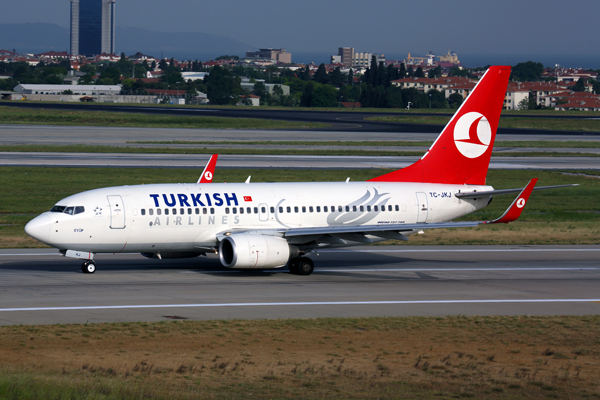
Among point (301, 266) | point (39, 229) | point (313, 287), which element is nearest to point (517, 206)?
point (313, 287)

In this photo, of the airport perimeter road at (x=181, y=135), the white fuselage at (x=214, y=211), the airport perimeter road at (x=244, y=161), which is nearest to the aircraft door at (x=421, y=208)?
the white fuselage at (x=214, y=211)

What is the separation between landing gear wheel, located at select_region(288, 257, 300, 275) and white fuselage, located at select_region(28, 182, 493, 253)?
154cm

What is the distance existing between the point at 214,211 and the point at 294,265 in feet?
14.0

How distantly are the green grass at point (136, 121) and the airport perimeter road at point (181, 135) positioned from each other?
8046 millimetres

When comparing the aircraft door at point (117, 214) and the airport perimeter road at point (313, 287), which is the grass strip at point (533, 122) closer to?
the airport perimeter road at point (313, 287)

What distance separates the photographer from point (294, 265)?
32.7 m

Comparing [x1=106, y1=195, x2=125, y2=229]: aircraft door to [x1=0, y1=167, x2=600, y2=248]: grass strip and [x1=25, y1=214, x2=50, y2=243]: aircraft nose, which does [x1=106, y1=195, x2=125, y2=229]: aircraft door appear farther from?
[x1=0, y1=167, x2=600, y2=248]: grass strip

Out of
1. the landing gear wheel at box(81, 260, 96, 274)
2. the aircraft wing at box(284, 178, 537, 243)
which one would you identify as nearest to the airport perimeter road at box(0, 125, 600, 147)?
the landing gear wheel at box(81, 260, 96, 274)

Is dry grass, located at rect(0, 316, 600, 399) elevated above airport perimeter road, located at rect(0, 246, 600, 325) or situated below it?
above

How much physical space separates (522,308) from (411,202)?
10.1 meters

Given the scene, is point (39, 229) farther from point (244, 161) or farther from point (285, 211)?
→ point (244, 161)

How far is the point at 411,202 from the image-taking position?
35.3 m

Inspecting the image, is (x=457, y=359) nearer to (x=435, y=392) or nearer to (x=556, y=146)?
(x=435, y=392)

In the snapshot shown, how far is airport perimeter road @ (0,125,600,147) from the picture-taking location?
97500mm
